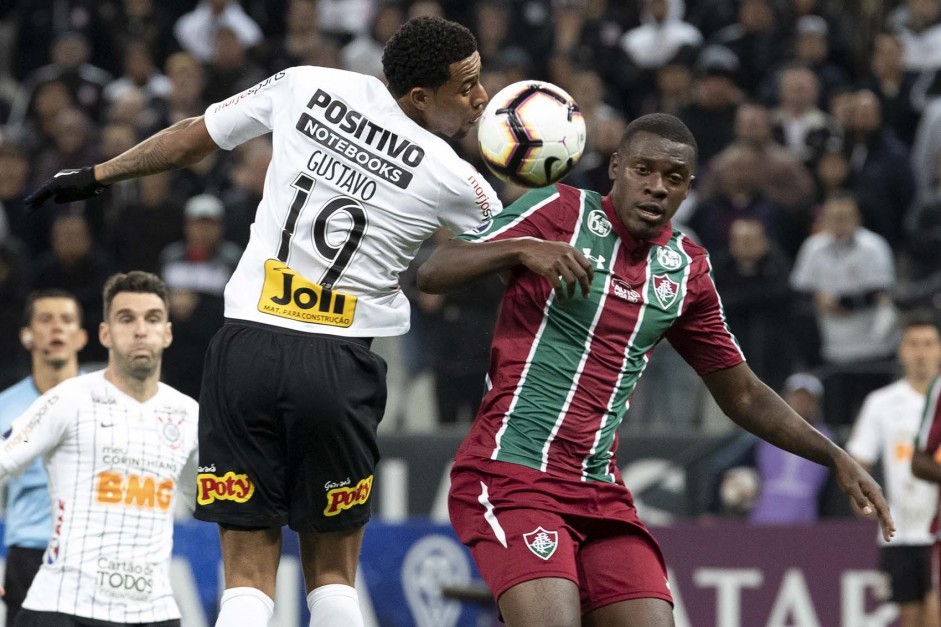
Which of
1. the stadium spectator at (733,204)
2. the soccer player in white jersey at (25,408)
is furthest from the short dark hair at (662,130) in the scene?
the stadium spectator at (733,204)

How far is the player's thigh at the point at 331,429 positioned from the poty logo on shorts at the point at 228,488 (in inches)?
7.2

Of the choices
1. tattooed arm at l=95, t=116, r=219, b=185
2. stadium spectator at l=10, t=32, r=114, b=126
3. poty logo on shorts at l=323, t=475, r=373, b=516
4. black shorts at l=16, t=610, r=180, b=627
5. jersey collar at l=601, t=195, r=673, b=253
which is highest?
stadium spectator at l=10, t=32, r=114, b=126

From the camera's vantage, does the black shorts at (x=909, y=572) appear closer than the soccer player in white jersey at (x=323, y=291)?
No

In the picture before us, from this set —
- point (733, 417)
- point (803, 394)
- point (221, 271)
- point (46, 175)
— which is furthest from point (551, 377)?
point (46, 175)

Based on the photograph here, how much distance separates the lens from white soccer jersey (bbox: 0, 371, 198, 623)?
6.95m

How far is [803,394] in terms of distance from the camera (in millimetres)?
11898

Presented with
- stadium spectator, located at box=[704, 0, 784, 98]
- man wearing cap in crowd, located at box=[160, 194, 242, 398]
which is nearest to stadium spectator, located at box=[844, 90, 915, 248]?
stadium spectator, located at box=[704, 0, 784, 98]

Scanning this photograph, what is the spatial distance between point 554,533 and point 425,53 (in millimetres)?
1771

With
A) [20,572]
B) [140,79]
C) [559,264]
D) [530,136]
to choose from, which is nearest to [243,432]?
[559,264]

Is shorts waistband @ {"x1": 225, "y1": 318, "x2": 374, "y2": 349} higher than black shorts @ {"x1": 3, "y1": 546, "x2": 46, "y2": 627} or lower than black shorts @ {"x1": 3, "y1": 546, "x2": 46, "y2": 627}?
higher

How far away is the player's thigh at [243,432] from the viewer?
5727 millimetres

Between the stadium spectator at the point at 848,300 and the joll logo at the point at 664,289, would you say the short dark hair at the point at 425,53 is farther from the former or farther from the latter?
the stadium spectator at the point at 848,300

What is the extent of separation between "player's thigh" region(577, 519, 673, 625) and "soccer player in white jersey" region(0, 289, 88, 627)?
3149 millimetres

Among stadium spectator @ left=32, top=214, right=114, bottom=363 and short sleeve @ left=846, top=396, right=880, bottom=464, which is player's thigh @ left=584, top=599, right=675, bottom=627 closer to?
short sleeve @ left=846, top=396, right=880, bottom=464
